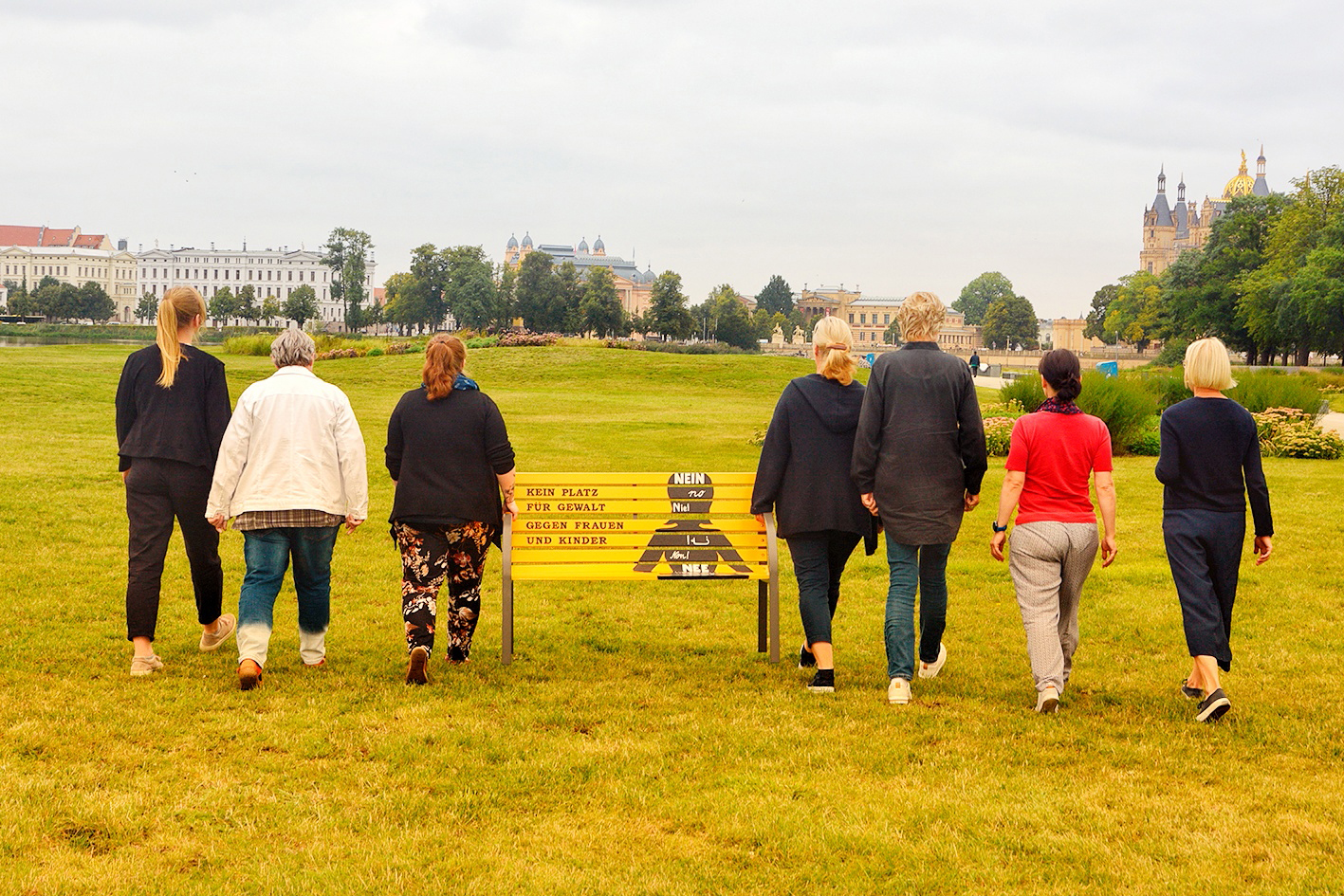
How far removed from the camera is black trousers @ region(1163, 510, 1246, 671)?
17.6ft

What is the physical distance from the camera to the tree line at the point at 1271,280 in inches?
2183

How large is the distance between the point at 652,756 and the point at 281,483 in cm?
234

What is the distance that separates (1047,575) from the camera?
17.9 ft

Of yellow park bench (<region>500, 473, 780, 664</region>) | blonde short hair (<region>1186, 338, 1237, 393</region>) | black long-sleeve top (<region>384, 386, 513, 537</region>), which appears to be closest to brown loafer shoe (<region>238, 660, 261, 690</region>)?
black long-sleeve top (<region>384, 386, 513, 537</region>)

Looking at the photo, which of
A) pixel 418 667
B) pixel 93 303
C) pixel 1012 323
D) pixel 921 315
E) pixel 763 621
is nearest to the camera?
pixel 921 315

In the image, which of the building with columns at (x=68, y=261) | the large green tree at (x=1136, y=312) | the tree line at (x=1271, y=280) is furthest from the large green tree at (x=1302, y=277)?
the building with columns at (x=68, y=261)

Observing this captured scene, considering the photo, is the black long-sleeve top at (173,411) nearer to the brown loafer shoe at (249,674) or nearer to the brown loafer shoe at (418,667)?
the brown loafer shoe at (249,674)

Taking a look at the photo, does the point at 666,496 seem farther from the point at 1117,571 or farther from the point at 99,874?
the point at 1117,571

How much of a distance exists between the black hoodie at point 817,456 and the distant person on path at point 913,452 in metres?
0.16

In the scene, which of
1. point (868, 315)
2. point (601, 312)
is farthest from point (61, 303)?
point (868, 315)

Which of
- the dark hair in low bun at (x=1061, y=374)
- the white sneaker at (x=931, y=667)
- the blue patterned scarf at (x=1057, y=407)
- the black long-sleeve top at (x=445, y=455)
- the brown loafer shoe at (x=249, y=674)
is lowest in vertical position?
the white sneaker at (x=931, y=667)

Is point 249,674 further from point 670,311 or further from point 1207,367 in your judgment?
point 670,311

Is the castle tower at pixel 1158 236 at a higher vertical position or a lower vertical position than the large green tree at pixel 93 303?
higher

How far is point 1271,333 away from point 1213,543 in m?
63.2
